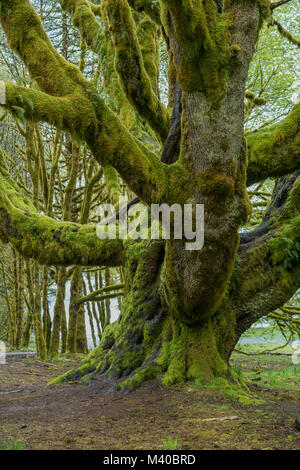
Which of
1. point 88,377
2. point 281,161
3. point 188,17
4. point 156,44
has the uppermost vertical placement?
point 156,44

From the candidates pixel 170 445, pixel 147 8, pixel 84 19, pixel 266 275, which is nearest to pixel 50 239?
pixel 266 275

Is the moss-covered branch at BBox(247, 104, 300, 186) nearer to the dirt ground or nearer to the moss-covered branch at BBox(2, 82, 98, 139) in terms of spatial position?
the moss-covered branch at BBox(2, 82, 98, 139)

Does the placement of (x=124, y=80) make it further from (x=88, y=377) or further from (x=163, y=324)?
(x=88, y=377)

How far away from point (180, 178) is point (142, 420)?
2289mm

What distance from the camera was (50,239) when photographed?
5.09 metres

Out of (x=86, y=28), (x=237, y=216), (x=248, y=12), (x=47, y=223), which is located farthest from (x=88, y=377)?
(x=86, y=28)

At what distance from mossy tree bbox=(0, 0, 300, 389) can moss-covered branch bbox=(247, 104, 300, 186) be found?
0.4 inches

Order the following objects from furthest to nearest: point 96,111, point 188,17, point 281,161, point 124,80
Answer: point 124,80
point 281,161
point 96,111
point 188,17

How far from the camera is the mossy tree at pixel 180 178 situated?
367 cm

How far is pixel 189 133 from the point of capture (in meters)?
3.92

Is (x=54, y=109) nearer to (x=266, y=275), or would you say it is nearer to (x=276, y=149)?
(x=276, y=149)

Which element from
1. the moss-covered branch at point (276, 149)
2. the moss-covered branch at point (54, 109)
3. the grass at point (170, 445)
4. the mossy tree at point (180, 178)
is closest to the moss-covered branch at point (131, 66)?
the mossy tree at point (180, 178)

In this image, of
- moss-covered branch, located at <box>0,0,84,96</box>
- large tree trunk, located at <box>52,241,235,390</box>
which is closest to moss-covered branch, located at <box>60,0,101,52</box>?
moss-covered branch, located at <box>0,0,84,96</box>

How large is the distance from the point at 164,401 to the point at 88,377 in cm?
163
